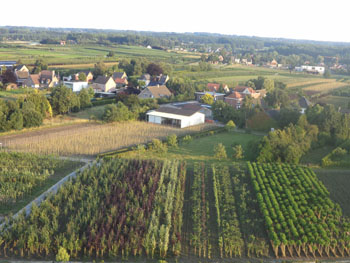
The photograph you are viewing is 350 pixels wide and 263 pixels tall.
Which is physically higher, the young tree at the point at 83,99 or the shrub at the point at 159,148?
the young tree at the point at 83,99

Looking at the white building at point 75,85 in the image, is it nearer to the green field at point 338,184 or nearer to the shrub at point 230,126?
the shrub at point 230,126

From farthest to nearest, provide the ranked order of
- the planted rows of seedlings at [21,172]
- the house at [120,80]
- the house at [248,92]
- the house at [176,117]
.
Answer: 1. the house at [120,80]
2. the house at [248,92]
3. the house at [176,117]
4. the planted rows of seedlings at [21,172]

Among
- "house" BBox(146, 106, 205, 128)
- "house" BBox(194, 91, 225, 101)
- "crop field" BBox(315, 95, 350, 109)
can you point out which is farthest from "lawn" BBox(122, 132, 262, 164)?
"crop field" BBox(315, 95, 350, 109)

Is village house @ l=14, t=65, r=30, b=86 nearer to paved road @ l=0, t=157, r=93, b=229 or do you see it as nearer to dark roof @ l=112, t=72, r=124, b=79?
dark roof @ l=112, t=72, r=124, b=79

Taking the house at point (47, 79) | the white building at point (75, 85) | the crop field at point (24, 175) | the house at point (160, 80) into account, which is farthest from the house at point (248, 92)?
the crop field at point (24, 175)

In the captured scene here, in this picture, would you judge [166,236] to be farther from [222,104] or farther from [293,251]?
[222,104]

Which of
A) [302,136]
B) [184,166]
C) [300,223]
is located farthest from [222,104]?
[300,223]
